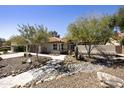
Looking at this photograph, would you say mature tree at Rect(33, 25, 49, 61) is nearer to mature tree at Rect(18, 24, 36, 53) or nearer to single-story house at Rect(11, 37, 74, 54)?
mature tree at Rect(18, 24, 36, 53)

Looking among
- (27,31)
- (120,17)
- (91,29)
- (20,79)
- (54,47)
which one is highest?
(120,17)

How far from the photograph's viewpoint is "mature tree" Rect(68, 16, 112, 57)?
18844mm

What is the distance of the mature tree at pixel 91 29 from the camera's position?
1884cm

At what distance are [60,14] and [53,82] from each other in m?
7.68

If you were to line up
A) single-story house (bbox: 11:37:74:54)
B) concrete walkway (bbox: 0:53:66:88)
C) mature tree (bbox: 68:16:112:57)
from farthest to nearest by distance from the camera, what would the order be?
1. single-story house (bbox: 11:37:74:54)
2. mature tree (bbox: 68:16:112:57)
3. concrete walkway (bbox: 0:53:66:88)

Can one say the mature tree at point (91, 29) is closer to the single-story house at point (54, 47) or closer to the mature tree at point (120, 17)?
the mature tree at point (120, 17)

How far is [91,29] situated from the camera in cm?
1869

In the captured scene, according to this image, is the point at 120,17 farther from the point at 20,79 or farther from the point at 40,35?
the point at 20,79

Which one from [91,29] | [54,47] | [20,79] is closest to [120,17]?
[91,29]

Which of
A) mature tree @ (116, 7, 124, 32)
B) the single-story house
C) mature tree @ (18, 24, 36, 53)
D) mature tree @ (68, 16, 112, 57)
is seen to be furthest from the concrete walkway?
the single-story house

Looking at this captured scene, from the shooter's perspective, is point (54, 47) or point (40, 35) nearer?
point (40, 35)

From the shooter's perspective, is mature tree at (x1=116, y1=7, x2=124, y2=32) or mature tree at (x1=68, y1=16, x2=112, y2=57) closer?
mature tree at (x1=116, y1=7, x2=124, y2=32)

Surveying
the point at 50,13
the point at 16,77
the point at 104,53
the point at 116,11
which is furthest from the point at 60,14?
the point at 104,53
